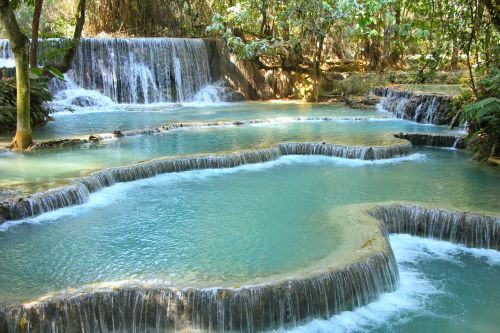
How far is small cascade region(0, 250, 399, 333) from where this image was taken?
186 inches

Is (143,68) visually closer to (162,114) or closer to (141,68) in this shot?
(141,68)

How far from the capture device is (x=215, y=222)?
7059 mm

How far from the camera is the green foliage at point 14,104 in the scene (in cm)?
1271

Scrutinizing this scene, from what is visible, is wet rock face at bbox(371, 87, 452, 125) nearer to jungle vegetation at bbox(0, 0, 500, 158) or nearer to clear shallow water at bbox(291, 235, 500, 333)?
jungle vegetation at bbox(0, 0, 500, 158)

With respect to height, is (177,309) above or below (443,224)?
below

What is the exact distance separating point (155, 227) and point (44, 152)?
188 inches

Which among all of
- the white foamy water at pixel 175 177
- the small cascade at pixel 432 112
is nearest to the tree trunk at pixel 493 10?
the white foamy water at pixel 175 177

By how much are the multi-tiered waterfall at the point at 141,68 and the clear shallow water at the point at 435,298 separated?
591 inches

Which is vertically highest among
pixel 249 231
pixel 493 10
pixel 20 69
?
pixel 493 10

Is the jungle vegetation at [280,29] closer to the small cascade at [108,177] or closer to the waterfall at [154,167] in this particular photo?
the waterfall at [154,167]

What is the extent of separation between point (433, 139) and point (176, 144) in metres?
5.72

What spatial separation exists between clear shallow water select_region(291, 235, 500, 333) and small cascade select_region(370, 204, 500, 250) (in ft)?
0.43

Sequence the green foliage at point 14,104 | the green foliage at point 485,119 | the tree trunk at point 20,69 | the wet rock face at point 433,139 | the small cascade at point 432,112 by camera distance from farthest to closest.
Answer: the small cascade at point 432,112 < the green foliage at point 14,104 < the wet rock face at point 433,139 < the tree trunk at point 20,69 < the green foliage at point 485,119

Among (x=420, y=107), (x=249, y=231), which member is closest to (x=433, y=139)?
(x=420, y=107)
